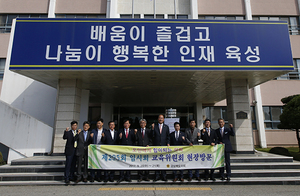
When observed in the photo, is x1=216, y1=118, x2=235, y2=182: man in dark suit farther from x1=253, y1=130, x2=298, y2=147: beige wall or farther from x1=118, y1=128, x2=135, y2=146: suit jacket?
x1=253, y1=130, x2=298, y2=147: beige wall

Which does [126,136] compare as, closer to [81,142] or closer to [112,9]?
[81,142]

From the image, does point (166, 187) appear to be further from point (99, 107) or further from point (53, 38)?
point (99, 107)

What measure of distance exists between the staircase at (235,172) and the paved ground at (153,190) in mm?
227

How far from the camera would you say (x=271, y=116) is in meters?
14.7

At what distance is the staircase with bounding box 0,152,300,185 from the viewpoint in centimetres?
546

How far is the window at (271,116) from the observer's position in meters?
14.7

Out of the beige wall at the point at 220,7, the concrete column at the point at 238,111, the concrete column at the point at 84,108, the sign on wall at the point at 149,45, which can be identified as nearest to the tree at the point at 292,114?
the concrete column at the point at 238,111

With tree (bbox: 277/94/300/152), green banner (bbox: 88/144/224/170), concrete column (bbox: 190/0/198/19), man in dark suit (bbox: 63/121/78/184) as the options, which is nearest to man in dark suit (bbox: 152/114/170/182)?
green banner (bbox: 88/144/224/170)

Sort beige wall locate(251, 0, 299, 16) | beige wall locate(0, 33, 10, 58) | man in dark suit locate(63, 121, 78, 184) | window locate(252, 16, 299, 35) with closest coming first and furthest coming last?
1. man in dark suit locate(63, 121, 78, 184)
2. beige wall locate(0, 33, 10, 58)
3. window locate(252, 16, 299, 35)
4. beige wall locate(251, 0, 299, 16)

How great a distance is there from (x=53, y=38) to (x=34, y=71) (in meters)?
1.55

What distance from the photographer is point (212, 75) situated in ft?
26.6

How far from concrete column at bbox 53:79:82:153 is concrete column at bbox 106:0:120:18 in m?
8.59

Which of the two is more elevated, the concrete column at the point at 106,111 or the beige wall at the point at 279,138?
the concrete column at the point at 106,111

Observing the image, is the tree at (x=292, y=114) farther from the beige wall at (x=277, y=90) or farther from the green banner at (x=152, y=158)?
the green banner at (x=152, y=158)
